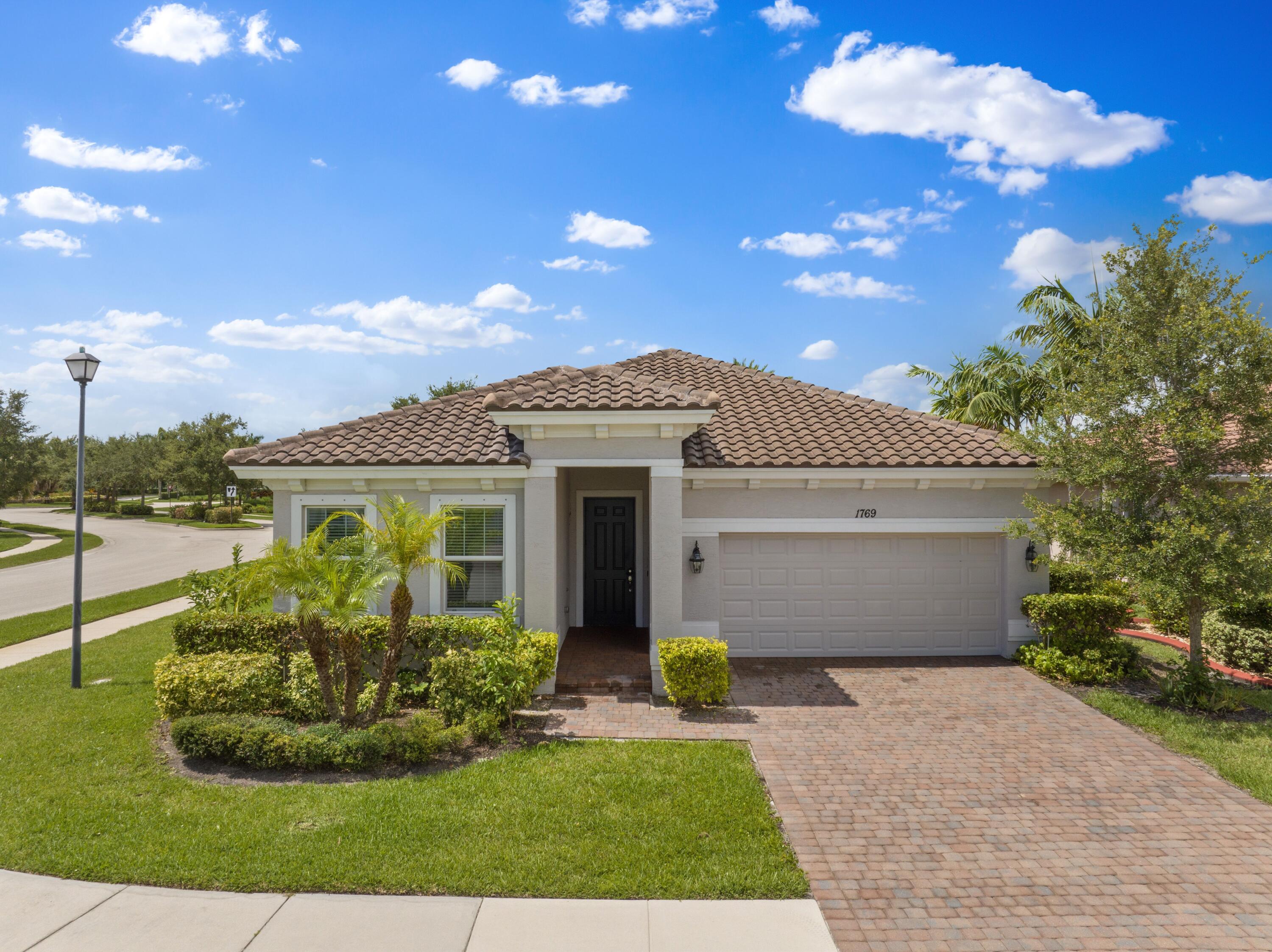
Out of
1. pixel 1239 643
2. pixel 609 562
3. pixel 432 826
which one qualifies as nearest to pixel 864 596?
pixel 609 562

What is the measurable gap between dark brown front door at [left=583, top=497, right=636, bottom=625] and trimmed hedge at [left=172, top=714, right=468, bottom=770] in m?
6.14

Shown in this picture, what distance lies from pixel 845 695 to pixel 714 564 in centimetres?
286

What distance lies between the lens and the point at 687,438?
38.0 feet

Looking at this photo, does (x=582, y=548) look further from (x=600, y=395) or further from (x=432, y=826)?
(x=432, y=826)

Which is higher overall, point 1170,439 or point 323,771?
point 1170,439

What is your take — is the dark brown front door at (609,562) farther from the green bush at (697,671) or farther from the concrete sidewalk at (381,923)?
the concrete sidewalk at (381,923)

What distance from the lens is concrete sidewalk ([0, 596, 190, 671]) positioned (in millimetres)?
13047

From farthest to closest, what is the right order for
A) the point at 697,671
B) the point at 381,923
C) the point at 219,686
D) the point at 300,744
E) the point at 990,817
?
the point at 697,671 < the point at 219,686 < the point at 300,744 < the point at 990,817 < the point at 381,923

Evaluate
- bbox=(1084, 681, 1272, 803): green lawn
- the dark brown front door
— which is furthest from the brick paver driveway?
the dark brown front door

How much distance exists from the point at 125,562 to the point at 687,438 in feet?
87.9

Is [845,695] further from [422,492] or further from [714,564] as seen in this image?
[422,492]

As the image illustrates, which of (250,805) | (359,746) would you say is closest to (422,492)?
(359,746)

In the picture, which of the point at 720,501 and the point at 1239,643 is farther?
the point at 1239,643

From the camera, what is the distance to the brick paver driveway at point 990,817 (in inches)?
195
